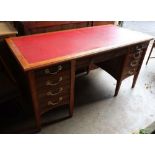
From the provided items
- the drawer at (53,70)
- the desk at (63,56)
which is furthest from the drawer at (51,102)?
the drawer at (53,70)

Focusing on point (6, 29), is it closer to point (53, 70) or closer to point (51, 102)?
point (53, 70)

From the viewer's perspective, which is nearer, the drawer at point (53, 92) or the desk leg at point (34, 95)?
the desk leg at point (34, 95)

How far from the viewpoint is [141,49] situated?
1846 millimetres

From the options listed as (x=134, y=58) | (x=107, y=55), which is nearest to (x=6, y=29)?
(x=107, y=55)

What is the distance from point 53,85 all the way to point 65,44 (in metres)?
0.40

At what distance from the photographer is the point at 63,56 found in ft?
4.32

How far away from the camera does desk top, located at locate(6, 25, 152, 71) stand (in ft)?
4.17

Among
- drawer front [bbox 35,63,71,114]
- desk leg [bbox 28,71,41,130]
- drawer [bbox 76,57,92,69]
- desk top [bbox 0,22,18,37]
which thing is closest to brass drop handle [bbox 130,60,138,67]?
drawer [bbox 76,57,92,69]

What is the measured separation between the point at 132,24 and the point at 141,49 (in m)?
Answer: 3.25

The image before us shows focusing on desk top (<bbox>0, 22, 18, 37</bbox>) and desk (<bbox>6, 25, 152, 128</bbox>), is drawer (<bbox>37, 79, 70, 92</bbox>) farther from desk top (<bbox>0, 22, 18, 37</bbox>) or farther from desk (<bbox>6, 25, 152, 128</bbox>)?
desk top (<bbox>0, 22, 18, 37</bbox>)

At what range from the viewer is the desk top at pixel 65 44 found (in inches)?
50.1

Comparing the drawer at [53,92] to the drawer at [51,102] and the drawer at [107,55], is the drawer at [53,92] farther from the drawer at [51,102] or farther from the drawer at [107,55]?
the drawer at [107,55]

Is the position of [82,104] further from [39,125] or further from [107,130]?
[39,125]

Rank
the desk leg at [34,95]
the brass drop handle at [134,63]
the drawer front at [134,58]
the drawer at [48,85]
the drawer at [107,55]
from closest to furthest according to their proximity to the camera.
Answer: the desk leg at [34,95] → the drawer at [48,85] → the drawer at [107,55] → the drawer front at [134,58] → the brass drop handle at [134,63]
